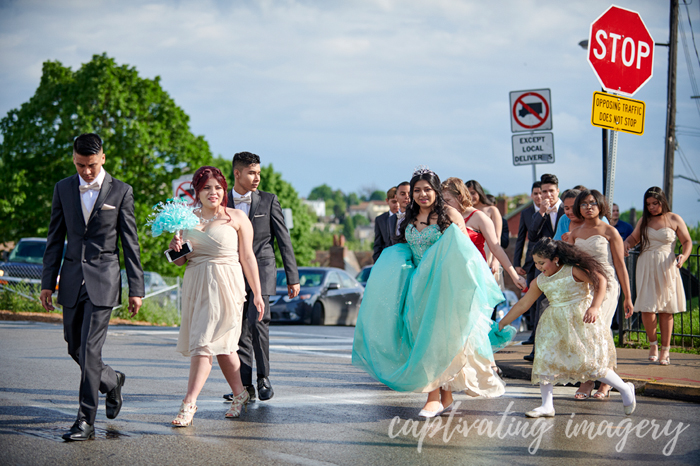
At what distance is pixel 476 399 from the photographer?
6.83 meters

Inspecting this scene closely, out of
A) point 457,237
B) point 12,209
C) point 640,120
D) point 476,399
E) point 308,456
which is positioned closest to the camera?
point 308,456

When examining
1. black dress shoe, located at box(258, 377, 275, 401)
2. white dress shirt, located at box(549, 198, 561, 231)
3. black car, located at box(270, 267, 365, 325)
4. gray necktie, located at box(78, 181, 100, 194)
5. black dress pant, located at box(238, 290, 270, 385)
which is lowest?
black car, located at box(270, 267, 365, 325)

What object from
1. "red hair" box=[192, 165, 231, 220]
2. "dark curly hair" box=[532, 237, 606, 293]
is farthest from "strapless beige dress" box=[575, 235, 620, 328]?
"red hair" box=[192, 165, 231, 220]

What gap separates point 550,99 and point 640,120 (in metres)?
2.10

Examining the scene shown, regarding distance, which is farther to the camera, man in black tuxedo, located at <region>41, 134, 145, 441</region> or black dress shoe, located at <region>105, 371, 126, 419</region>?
black dress shoe, located at <region>105, 371, 126, 419</region>

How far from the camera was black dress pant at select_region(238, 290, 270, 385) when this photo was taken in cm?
648

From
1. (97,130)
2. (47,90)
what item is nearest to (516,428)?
(97,130)

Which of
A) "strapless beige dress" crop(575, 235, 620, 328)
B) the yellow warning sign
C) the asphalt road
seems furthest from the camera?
the yellow warning sign

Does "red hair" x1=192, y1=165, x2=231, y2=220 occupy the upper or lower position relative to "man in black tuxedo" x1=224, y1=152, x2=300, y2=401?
upper

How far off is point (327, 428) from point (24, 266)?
48.1ft

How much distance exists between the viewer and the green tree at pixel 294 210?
59.8 m

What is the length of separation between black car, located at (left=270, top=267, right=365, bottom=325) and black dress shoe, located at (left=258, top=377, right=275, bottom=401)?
10808 mm

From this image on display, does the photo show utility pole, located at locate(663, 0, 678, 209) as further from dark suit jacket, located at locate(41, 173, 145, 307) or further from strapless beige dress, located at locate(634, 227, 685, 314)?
dark suit jacket, located at locate(41, 173, 145, 307)

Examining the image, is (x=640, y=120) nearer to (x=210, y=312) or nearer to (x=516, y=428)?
(x=516, y=428)
